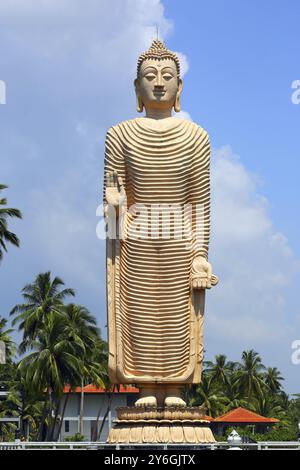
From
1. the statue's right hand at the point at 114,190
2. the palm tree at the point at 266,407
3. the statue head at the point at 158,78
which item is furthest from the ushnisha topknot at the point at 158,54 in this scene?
the palm tree at the point at 266,407

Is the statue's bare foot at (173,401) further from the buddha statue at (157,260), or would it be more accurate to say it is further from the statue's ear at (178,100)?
the statue's ear at (178,100)

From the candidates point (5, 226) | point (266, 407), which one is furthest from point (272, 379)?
point (5, 226)

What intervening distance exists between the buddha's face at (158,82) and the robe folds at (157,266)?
66 cm

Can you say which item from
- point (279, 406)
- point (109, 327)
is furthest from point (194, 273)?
point (279, 406)

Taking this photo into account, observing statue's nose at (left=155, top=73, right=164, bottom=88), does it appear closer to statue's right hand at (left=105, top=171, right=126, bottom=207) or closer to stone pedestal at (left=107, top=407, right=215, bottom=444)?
Result: statue's right hand at (left=105, top=171, right=126, bottom=207)

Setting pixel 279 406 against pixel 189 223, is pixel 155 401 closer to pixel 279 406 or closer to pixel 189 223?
pixel 189 223

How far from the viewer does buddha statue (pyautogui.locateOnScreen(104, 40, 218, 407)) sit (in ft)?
71.8

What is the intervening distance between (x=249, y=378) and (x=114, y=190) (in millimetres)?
43915

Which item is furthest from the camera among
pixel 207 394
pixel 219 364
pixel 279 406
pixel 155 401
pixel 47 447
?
pixel 279 406

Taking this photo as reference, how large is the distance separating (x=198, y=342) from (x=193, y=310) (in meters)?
0.71

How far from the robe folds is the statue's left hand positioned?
16cm

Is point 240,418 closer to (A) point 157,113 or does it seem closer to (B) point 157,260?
(B) point 157,260

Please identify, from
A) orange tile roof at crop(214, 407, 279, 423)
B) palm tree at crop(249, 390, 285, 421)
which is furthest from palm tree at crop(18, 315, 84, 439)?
palm tree at crop(249, 390, 285, 421)

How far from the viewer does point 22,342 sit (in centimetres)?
4334
